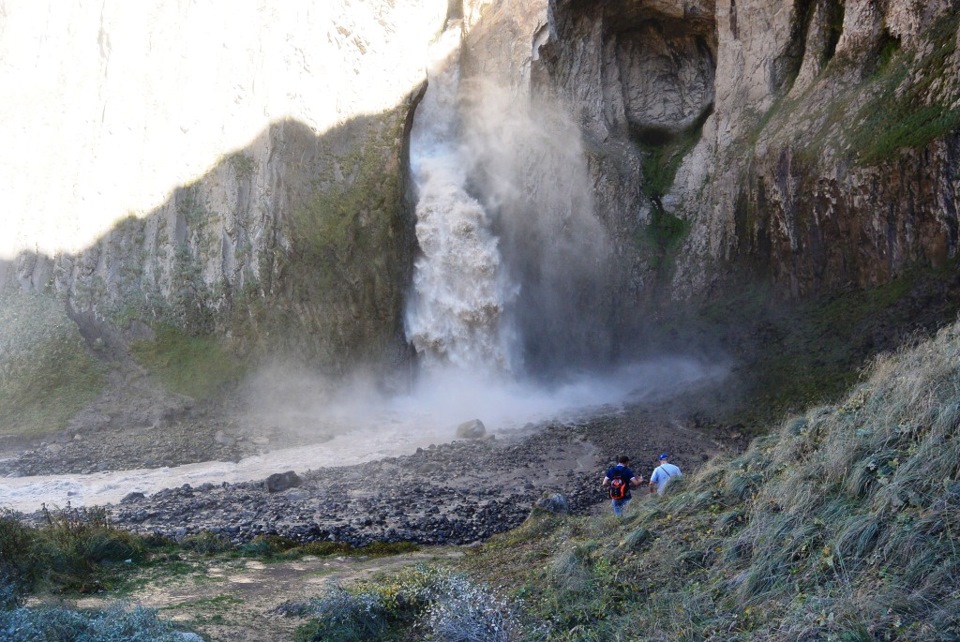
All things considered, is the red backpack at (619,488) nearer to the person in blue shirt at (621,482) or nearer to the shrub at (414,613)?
the person in blue shirt at (621,482)

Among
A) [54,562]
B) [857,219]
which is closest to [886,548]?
[54,562]

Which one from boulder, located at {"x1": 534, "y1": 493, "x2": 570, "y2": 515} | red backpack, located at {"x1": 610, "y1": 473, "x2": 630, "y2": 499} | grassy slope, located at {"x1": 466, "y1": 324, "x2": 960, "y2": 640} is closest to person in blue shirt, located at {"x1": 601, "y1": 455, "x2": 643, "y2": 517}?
red backpack, located at {"x1": 610, "y1": 473, "x2": 630, "y2": 499}

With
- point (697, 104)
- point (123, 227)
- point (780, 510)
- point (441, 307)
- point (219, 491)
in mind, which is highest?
point (697, 104)

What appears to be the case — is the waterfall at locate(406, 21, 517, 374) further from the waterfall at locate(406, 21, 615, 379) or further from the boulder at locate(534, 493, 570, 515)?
the boulder at locate(534, 493, 570, 515)

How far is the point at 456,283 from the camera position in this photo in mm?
26766

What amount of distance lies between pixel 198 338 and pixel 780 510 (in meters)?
21.8

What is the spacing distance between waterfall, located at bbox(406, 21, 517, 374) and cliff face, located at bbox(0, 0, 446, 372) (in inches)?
34.0

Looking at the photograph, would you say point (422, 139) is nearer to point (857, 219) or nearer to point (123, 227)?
point (123, 227)

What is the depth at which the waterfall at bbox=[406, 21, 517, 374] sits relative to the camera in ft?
86.1

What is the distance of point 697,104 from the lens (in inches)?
1211

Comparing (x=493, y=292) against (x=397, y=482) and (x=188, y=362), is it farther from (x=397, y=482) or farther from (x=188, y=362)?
(x=397, y=482)

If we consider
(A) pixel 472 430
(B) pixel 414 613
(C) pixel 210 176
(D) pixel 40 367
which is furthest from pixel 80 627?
(C) pixel 210 176

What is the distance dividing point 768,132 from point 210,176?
19.6 meters

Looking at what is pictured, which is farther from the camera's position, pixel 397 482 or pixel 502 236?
pixel 502 236
